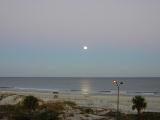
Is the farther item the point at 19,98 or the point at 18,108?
the point at 19,98

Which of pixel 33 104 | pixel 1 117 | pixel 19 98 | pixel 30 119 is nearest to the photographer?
pixel 30 119

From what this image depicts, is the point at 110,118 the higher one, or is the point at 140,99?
the point at 140,99

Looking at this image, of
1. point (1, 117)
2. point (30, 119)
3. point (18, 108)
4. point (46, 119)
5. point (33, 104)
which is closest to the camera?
point (46, 119)

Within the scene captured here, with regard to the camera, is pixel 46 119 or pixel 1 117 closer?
pixel 46 119

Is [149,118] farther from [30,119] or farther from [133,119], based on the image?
[30,119]

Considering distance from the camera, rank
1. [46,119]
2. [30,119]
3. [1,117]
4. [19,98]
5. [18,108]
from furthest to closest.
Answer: [19,98]
[18,108]
[1,117]
[30,119]
[46,119]

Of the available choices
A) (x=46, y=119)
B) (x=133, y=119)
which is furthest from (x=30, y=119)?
(x=133, y=119)

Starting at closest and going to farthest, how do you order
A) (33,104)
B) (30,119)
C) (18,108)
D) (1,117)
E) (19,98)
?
1. (30,119)
2. (1,117)
3. (33,104)
4. (18,108)
5. (19,98)

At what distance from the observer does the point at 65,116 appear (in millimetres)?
45531

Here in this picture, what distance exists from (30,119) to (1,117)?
539cm

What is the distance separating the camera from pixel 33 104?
45781 millimetres

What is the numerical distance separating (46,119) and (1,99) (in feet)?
124

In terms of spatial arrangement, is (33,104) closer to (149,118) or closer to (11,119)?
(11,119)

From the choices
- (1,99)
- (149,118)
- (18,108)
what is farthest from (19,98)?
(149,118)
